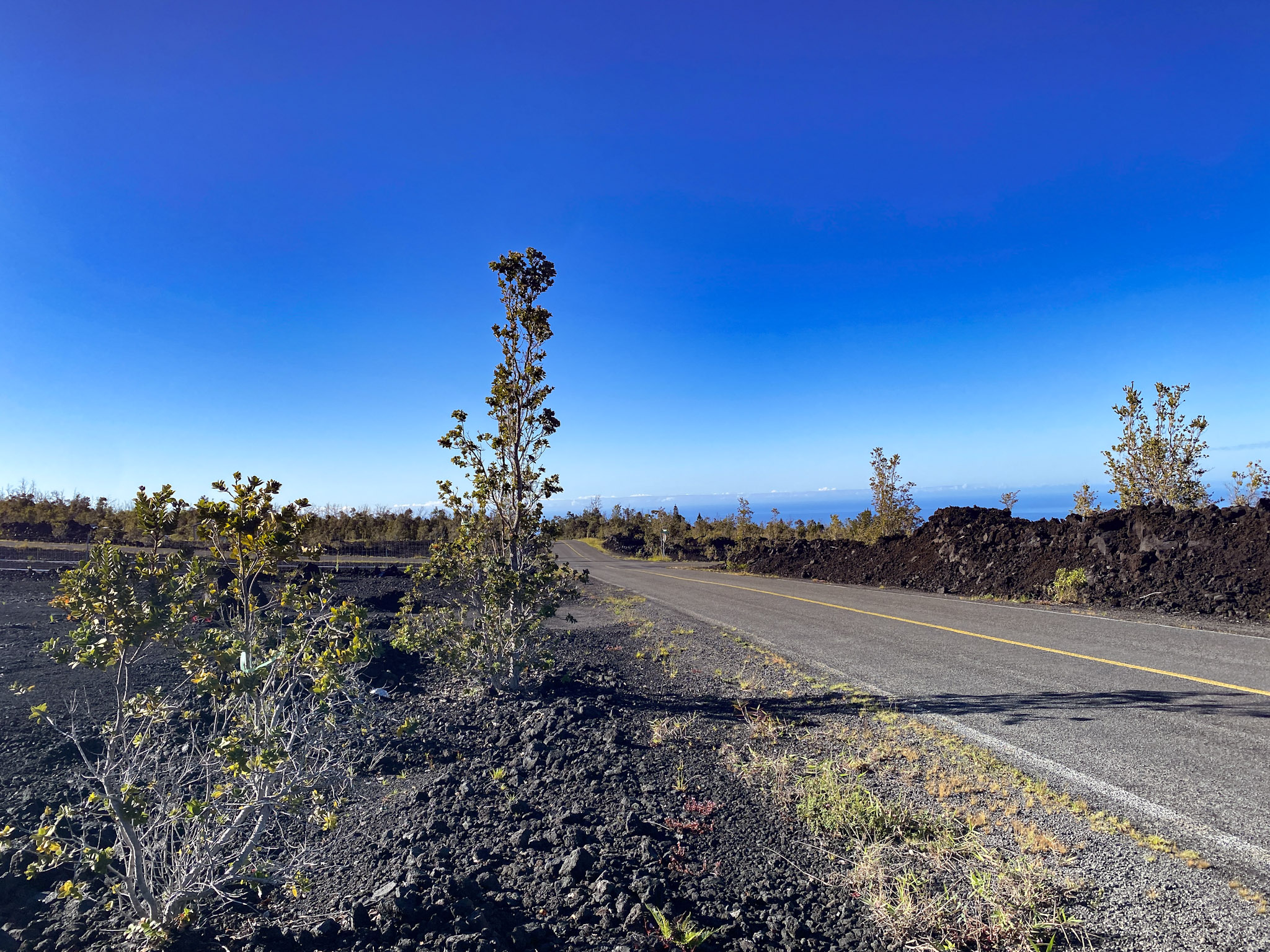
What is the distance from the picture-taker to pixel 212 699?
2773 mm

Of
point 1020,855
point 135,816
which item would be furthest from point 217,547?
point 1020,855

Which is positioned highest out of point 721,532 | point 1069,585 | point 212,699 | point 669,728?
point 721,532

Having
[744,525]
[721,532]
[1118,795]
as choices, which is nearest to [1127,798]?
[1118,795]

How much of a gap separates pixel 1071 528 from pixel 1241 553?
11.0 ft

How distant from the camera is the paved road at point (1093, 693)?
370 cm

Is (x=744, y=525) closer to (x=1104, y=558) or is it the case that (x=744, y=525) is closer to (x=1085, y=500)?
(x=1085, y=500)

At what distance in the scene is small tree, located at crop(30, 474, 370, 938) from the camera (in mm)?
2529

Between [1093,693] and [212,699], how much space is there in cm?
743

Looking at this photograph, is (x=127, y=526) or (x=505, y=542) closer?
(x=505, y=542)

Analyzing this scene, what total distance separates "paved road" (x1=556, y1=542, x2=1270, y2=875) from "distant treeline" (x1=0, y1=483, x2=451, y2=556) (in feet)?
69.4

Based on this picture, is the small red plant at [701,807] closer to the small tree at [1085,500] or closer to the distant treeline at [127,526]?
the small tree at [1085,500]

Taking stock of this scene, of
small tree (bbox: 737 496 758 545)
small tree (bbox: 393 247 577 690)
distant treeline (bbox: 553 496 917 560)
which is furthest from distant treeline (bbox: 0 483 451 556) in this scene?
small tree (bbox: 393 247 577 690)

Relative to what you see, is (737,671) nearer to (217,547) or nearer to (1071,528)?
(217,547)

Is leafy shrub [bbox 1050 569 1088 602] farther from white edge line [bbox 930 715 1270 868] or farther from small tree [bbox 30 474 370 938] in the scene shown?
small tree [bbox 30 474 370 938]
